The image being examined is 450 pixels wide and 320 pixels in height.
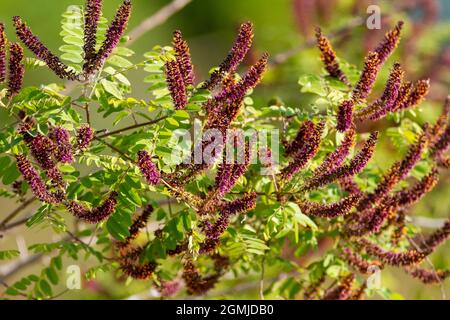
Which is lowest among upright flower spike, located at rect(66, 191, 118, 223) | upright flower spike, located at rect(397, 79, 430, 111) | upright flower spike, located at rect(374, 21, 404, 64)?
upright flower spike, located at rect(66, 191, 118, 223)

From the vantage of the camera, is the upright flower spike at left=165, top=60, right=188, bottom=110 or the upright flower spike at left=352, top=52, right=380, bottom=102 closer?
the upright flower spike at left=165, top=60, right=188, bottom=110

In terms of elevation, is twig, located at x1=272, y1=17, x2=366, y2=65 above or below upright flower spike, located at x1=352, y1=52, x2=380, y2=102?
above

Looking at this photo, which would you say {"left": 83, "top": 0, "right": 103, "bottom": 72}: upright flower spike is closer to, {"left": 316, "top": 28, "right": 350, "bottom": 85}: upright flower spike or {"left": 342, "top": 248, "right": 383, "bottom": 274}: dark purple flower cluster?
{"left": 316, "top": 28, "right": 350, "bottom": 85}: upright flower spike

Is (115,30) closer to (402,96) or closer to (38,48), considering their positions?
(38,48)

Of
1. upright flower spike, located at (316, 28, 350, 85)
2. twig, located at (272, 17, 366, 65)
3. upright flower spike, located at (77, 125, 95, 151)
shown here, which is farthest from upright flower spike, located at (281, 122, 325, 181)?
twig, located at (272, 17, 366, 65)

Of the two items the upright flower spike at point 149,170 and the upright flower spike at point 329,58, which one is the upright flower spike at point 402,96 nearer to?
the upright flower spike at point 329,58

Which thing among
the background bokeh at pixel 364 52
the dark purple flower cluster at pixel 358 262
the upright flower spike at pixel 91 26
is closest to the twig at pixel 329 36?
the background bokeh at pixel 364 52
